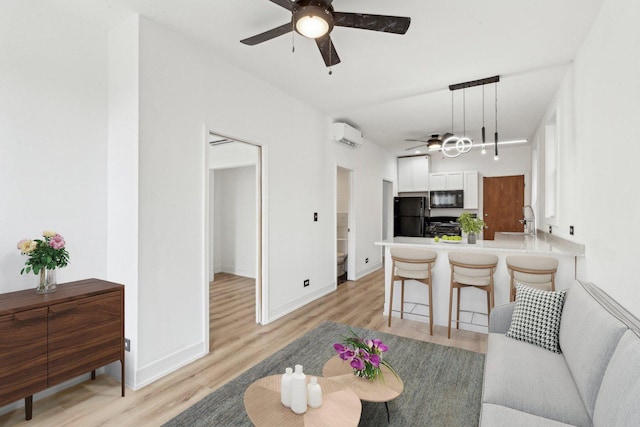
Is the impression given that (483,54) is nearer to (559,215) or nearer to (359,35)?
(359,35)

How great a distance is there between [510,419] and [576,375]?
57 centimetres

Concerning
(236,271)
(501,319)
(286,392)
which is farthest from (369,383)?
(236,271)

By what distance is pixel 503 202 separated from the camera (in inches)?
283

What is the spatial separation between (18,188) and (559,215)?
17.1ft

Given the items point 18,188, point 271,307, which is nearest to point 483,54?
point 271,307

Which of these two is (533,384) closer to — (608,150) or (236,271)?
(608,150)

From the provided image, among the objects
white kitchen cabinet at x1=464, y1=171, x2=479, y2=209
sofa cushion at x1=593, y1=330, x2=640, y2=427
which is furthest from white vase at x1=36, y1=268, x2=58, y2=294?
white kitchen cabinet at x1=464, y1=171, x2=479, y2=209

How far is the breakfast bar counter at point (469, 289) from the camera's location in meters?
3.15

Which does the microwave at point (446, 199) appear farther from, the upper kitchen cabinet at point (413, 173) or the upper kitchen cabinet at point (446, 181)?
the upper kitchen cabinet at point (413, 173)

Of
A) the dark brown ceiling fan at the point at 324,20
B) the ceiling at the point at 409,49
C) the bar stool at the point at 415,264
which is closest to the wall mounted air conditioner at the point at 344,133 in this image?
the ceiling at the point at 409,49

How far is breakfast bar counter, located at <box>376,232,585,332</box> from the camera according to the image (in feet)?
10.3

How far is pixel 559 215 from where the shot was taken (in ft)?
12.3

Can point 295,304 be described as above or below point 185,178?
below

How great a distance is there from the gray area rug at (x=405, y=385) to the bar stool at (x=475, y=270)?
628mm
